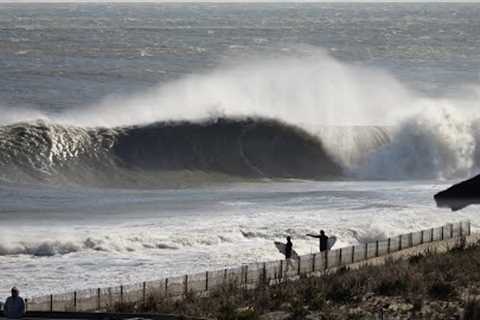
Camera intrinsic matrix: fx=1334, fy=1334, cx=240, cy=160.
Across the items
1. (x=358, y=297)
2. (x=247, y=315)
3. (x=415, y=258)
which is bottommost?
(x=247, y=315)

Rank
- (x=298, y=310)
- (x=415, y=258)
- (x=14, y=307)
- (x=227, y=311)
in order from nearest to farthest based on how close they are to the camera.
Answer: (x=14, y=307) → (x=227, y=311) → (x=298, y=310) → (x=415, y=258)

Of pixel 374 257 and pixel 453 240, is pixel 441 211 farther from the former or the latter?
pixel 374 257

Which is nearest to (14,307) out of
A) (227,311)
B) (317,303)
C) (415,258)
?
(227,311)

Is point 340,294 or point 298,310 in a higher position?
point 340,294

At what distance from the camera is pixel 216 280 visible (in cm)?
2322

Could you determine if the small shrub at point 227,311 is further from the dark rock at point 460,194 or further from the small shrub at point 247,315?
the dark rock at point 460,194

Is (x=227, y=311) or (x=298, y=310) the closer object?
(x=227, y=311)

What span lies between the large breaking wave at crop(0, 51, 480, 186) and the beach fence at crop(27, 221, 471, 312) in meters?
17.3

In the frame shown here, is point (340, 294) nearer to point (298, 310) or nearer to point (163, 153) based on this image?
point (298, 310)

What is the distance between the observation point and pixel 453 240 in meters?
28.1

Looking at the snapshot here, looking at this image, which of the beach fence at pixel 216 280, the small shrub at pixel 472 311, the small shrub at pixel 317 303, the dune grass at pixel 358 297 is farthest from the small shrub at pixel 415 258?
the small shrub at pixel 472 311

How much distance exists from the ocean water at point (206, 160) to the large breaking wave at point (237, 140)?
0.34ft

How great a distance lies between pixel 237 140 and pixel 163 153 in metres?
3.68

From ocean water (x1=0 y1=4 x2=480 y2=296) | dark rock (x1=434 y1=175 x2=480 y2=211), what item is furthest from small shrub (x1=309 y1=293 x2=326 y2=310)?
ocean water (x1=0 y1=4 x2=480 y2=296)
